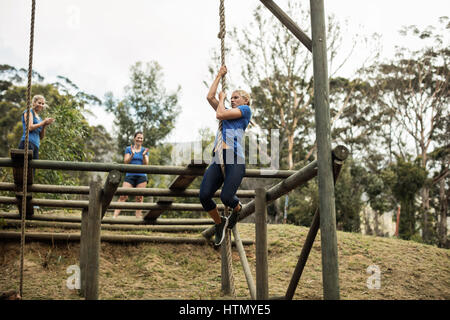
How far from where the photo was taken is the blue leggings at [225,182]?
4.27 meters

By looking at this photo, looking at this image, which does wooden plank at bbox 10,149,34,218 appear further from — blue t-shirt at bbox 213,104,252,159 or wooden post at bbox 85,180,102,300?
blue t-shirt at bbox 213,104,252,159

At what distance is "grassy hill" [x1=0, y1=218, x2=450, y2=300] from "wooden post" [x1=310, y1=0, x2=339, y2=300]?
207cm

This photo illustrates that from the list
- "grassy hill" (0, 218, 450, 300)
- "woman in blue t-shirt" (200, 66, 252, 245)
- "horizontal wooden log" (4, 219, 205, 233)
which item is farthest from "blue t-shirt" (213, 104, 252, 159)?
"horizontal wooden log" (4, 219, 205, 233)

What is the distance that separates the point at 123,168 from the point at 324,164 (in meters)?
2.04

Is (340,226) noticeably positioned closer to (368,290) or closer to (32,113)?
(368,290)

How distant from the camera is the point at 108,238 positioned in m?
7.18

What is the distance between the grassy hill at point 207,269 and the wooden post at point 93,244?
1.44 metres

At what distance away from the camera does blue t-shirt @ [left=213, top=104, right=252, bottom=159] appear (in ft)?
14.2

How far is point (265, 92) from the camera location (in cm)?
2006

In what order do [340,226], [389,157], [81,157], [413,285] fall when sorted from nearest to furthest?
[413,285]
[81,157]
[340,226]
[389,157]

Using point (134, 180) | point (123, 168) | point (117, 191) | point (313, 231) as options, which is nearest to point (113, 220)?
point (134, 180)

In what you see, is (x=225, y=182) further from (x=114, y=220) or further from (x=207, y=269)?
(x=207, y=269)
